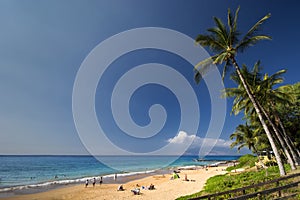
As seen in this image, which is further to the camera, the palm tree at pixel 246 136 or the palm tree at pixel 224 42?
the palm tree at pixel 246 136

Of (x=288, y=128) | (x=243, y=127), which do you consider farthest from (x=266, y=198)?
(x=243, y=127)

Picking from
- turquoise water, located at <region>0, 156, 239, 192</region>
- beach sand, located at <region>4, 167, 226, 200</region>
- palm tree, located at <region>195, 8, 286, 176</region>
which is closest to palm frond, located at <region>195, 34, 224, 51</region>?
palm tree, located at <region>195, 8, 286, 176</region>

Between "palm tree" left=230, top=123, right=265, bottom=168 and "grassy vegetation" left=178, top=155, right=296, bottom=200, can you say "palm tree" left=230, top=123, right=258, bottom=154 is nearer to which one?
"palm tree" left=230, top=123, right=265, bottom=168

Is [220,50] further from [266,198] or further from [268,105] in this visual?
[266,198]

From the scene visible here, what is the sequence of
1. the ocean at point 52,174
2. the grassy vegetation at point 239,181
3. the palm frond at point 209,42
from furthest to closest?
the ocean at point 52,174, the palm frond at point 209,42, the grassy vegetation at point 239,181

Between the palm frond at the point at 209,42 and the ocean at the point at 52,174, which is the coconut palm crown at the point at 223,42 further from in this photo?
the ocean at the point at 52,174

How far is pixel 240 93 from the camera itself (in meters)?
14.1

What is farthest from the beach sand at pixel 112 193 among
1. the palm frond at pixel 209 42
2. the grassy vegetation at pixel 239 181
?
the palm frond at pixel 209 42

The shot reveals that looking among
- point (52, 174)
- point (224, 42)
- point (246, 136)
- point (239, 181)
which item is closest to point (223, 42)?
point (224, 42)

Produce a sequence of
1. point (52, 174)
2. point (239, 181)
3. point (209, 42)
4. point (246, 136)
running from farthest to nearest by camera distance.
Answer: point (52, 174) < point (246, 136) < point (209, 42) < point (239, 181)

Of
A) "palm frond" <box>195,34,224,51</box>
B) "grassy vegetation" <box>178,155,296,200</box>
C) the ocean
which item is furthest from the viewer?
the ocean

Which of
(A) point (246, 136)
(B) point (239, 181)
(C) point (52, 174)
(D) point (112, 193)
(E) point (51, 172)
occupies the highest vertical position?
(A) point (246, 136)

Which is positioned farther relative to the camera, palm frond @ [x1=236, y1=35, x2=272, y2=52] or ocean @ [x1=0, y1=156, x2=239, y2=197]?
ocean @ [x1=0, y1=156, x2=239, y2=197]

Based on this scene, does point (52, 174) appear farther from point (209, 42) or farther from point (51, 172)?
point (209, 42)
